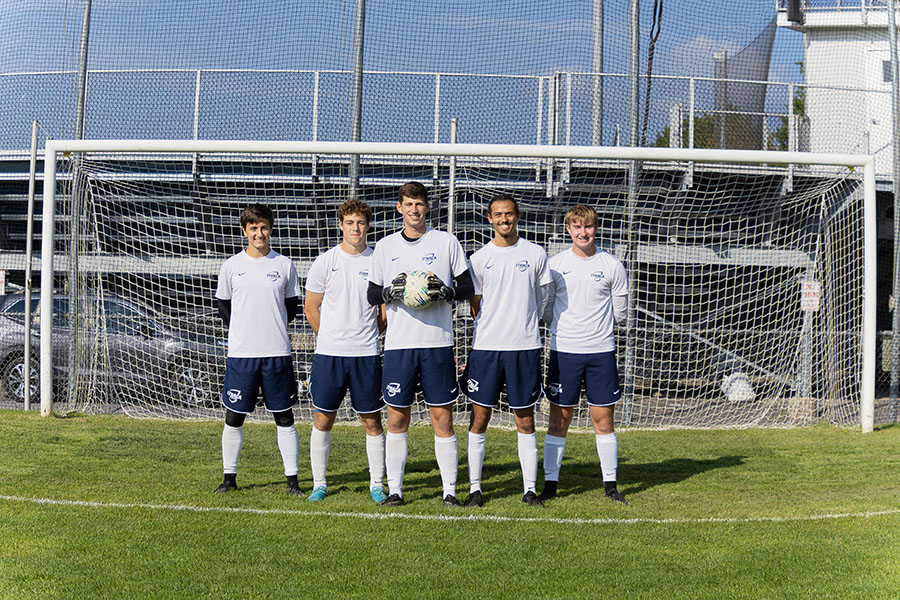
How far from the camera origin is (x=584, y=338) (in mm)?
5902

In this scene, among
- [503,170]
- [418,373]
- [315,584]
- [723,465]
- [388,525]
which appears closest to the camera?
[315,584]

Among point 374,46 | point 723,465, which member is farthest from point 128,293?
point 723,465

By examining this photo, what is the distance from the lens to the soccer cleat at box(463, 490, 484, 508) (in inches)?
222

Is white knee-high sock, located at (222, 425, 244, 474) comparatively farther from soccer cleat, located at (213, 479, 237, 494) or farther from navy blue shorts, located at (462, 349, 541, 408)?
navy blue shorts, located at (462, 349, 541, 408)

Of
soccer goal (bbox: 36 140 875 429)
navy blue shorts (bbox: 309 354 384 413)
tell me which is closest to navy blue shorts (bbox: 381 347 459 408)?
navy blue shorts (bbox: 309 354 384 413)

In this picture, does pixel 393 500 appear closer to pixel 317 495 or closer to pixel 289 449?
pixel 317 495

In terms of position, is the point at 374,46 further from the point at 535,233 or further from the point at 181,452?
the point at 181,452

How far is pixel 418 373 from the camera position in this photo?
5562 millimetres

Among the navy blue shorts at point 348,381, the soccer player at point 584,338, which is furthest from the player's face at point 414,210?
the soccer player at point 584,338

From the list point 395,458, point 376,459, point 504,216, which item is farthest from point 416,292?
point 376,459

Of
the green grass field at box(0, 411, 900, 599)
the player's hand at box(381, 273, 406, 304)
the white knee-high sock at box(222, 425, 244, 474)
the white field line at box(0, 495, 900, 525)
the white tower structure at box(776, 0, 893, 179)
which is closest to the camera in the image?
the green grass field at box(0, 411, 900, 599)

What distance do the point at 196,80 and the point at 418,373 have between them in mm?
7620

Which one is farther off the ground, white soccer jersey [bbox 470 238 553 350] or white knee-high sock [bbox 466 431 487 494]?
white soccer jersey [bbox 470 238 553 350]

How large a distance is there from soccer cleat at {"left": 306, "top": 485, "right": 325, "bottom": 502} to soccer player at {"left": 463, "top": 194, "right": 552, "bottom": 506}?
2.95 feet
